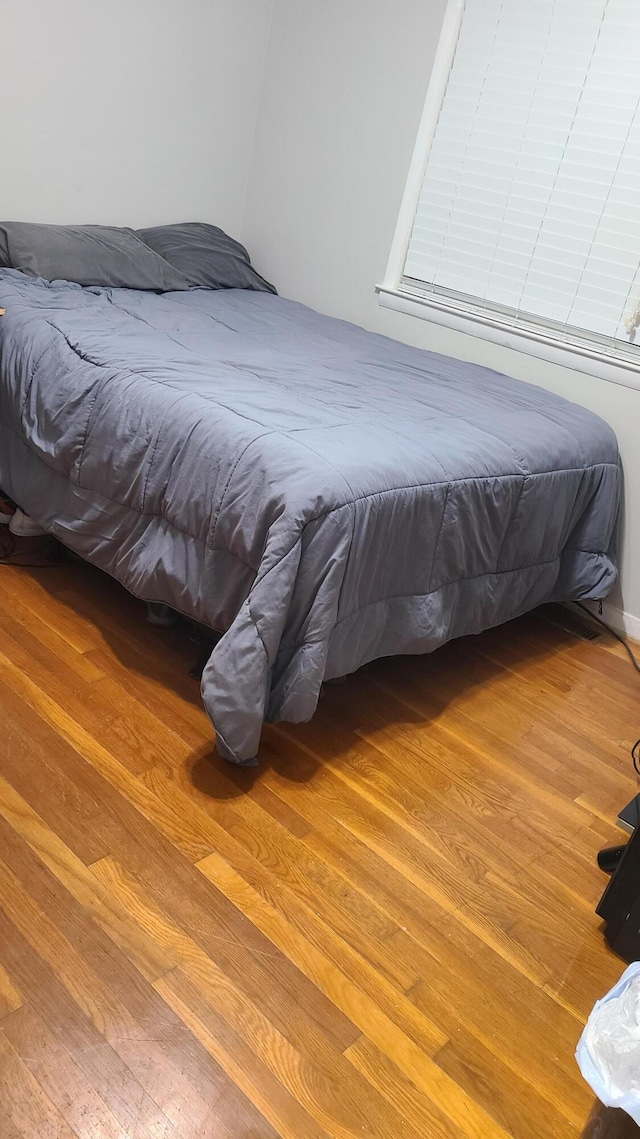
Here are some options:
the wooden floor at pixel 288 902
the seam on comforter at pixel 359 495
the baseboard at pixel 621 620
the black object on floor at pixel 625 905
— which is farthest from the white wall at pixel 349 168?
the black object on floor at pixel 625 905

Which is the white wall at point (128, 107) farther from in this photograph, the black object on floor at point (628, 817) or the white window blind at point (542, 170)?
the black object on floor at point (628, 817)

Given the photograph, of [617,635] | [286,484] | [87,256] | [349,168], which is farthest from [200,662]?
[349,168]

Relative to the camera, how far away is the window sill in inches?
104

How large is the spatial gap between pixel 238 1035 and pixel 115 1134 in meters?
0.21

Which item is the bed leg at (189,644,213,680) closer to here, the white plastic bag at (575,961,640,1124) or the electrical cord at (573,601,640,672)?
the white plastic bag at (575,961,640,1124)

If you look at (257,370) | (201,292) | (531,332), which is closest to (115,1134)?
(257,370)

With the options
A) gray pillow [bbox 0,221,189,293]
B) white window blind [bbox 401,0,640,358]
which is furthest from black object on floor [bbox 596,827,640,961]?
gray pillow [bbox 0,221,189,293]

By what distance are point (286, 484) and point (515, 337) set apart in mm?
1616

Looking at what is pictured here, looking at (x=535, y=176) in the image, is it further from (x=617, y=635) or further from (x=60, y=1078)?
(x=60, y=1078)

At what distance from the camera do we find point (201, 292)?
316 centimetres

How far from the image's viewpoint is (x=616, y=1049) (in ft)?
3.20

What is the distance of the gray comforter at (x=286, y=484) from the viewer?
1.62 meters

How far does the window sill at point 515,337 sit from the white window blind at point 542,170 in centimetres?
7

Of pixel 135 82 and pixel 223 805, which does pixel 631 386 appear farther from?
pixel 135 82
